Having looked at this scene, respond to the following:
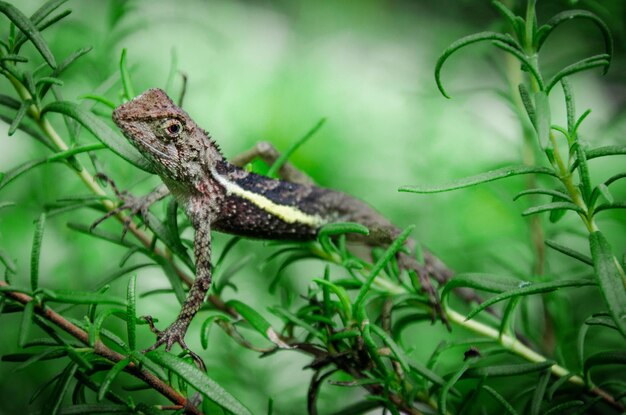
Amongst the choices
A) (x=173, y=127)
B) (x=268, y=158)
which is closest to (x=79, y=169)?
(x=173, y=127)

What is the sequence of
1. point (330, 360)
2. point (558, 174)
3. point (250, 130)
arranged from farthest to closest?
point (250, 130)
point (330, 360)
point (558, 174)

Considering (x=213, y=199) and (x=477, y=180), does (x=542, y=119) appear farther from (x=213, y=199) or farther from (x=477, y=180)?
(x=213, y=199)

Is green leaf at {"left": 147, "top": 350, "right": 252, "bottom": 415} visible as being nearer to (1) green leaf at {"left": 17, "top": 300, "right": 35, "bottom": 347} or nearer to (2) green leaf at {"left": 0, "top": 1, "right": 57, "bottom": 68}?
(1) green leaf at {"left": 17, "top": 300, "right": 35, "bottom": 347}

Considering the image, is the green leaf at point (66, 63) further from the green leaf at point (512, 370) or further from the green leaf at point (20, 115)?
the green leaf at point (512, 370)

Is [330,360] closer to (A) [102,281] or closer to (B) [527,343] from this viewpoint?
(A) [102,281]

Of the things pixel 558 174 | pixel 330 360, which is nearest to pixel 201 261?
pixel 330 360

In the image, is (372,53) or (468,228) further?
(372,53)
